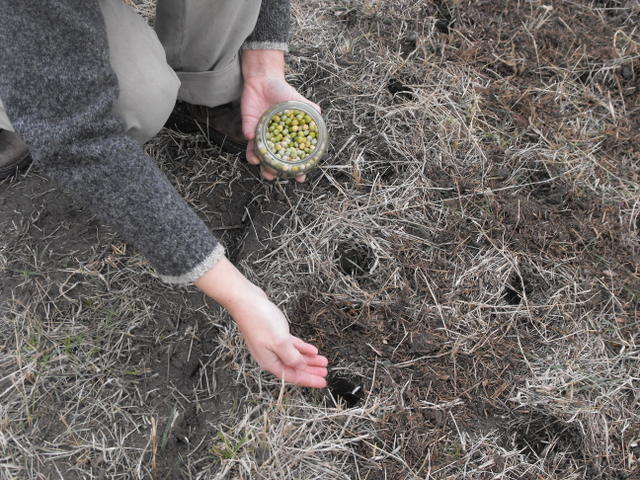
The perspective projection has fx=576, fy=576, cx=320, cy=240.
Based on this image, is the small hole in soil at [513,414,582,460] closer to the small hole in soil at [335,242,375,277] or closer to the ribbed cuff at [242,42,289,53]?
the small hole in soil at [335,242,375,277]

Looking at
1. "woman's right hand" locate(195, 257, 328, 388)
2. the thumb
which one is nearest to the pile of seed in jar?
"woman's right hand" locate(195, 257, 328, 388)

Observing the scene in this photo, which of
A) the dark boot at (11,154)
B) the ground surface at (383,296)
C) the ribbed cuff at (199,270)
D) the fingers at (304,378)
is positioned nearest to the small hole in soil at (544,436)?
the ground surface at (383,296)

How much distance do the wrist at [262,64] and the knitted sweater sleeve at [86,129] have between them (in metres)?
0.65

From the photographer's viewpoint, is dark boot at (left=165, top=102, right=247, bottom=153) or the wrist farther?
dark boot at (left=165, top=102, right=247, bottom=153)

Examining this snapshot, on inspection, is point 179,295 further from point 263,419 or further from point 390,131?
point 390,131

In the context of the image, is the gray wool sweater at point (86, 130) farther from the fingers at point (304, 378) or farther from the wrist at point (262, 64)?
the wrist at point (262, 64)

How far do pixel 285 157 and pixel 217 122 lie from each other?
30 centimetres

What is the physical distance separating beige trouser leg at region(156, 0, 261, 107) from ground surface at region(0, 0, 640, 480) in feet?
0.80

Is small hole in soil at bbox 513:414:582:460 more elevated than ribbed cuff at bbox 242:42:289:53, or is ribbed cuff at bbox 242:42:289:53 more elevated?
ribbed cuff at bbox 242:42:289:53

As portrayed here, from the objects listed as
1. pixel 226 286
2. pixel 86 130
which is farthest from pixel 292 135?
pixel 86 130

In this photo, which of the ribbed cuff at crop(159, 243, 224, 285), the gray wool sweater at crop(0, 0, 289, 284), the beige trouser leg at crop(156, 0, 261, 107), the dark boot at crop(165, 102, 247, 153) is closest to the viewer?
the gray wool sweater at crop(0, 0, 289, 284)

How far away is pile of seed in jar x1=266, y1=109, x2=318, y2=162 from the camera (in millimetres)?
1798

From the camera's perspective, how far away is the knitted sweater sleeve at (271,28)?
1.68m

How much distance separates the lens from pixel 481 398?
166cm
